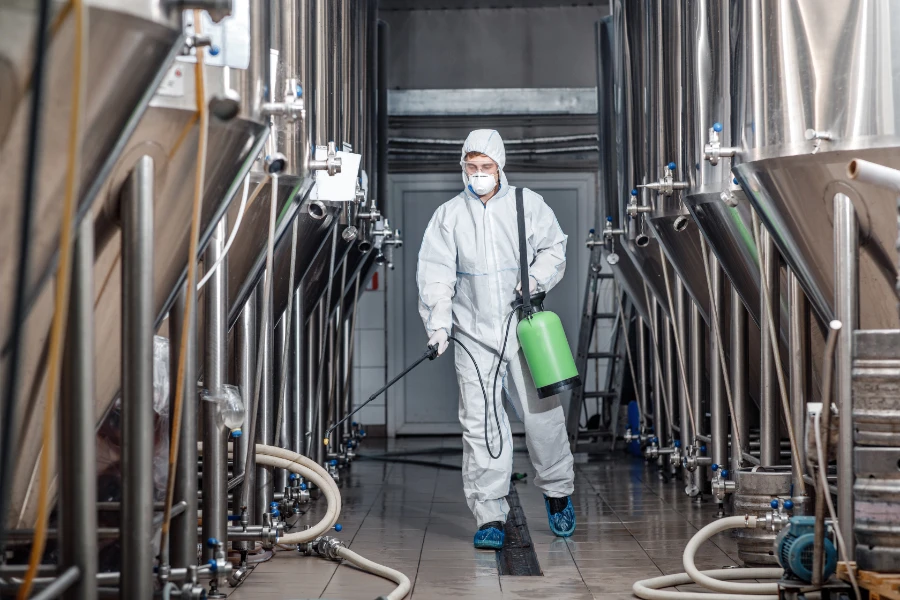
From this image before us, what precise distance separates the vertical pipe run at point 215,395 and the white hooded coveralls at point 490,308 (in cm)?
102

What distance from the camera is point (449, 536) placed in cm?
387

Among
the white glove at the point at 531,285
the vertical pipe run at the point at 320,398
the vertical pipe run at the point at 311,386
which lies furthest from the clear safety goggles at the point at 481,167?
the vertical pipe run at the point at 320,398

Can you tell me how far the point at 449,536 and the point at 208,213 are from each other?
1.97 metres

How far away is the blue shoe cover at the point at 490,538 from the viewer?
355 centimetres

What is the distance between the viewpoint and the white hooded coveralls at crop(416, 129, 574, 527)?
3699 mm

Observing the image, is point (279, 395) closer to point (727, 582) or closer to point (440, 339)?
point (440, 339)

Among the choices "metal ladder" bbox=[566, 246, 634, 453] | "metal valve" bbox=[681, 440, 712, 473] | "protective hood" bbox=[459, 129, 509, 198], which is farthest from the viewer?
"metal ladder" bbox=[566, 246, 634, 453]

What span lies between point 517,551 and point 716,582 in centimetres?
99

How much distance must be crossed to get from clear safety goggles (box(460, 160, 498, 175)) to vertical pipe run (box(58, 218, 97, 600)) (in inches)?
90.3

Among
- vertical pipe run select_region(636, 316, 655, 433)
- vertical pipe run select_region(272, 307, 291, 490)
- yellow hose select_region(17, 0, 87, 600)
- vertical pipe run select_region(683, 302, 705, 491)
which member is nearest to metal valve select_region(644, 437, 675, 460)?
vertical pipe run select_region(636, 316, 655, 433)

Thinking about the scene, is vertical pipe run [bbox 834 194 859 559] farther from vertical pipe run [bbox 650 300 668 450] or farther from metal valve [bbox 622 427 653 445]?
metal valve [bbox 622 427 653 445]

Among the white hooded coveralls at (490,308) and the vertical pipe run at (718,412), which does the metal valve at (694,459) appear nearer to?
the vertical pipe run at (718,412)

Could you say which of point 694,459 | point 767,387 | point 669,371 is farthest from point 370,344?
point 767,387

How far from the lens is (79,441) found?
1.75 m
